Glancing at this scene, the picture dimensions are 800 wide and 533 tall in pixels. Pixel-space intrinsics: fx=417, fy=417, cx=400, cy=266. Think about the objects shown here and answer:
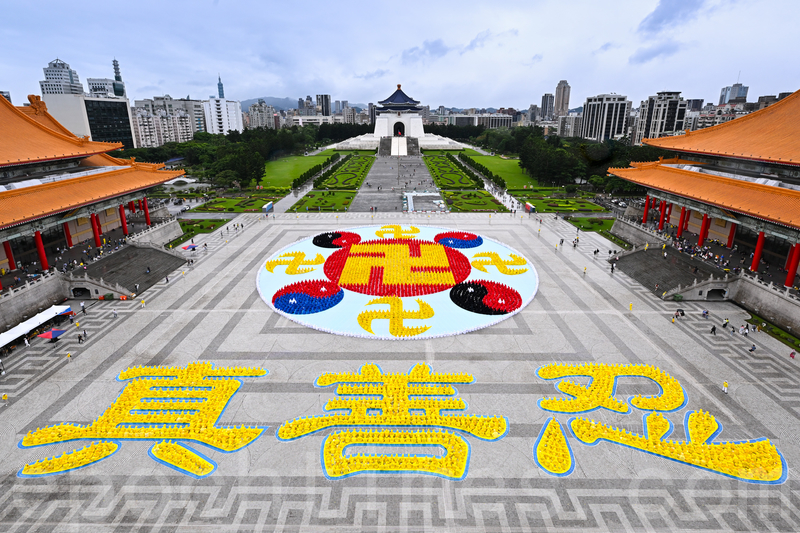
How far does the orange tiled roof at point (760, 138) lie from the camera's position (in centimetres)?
3762

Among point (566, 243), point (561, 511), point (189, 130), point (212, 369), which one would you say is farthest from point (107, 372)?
point (189, 130)

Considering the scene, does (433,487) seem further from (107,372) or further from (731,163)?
(731,163)

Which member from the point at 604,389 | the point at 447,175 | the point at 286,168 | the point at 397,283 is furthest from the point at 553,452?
the point at 286,168

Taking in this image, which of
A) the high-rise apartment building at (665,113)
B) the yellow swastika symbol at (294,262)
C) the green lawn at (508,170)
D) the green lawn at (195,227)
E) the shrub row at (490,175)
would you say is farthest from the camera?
the high-rise apartment building at (665,113)

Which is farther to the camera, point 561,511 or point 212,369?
point 212,369

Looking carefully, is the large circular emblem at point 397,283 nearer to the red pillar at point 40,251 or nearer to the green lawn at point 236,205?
the red pillar at point 40,251

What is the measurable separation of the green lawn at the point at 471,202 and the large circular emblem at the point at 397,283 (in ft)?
57.1

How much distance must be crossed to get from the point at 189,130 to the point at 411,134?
94.9 m

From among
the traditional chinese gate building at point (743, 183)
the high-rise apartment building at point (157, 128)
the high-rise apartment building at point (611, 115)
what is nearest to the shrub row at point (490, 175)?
the traditional chinese gate building at point (743, 183)

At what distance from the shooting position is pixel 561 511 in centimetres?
1777

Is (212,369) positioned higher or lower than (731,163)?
lower

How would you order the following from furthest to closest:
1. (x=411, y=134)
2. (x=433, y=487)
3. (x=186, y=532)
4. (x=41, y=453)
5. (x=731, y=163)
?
(x=411, y=134) → (x=731, y=163) → (x=41, y=453) → (x=433, y=487) → (x=186, y=532)

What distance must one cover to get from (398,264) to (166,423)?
86.8 ft

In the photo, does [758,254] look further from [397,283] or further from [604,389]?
[397,283]
